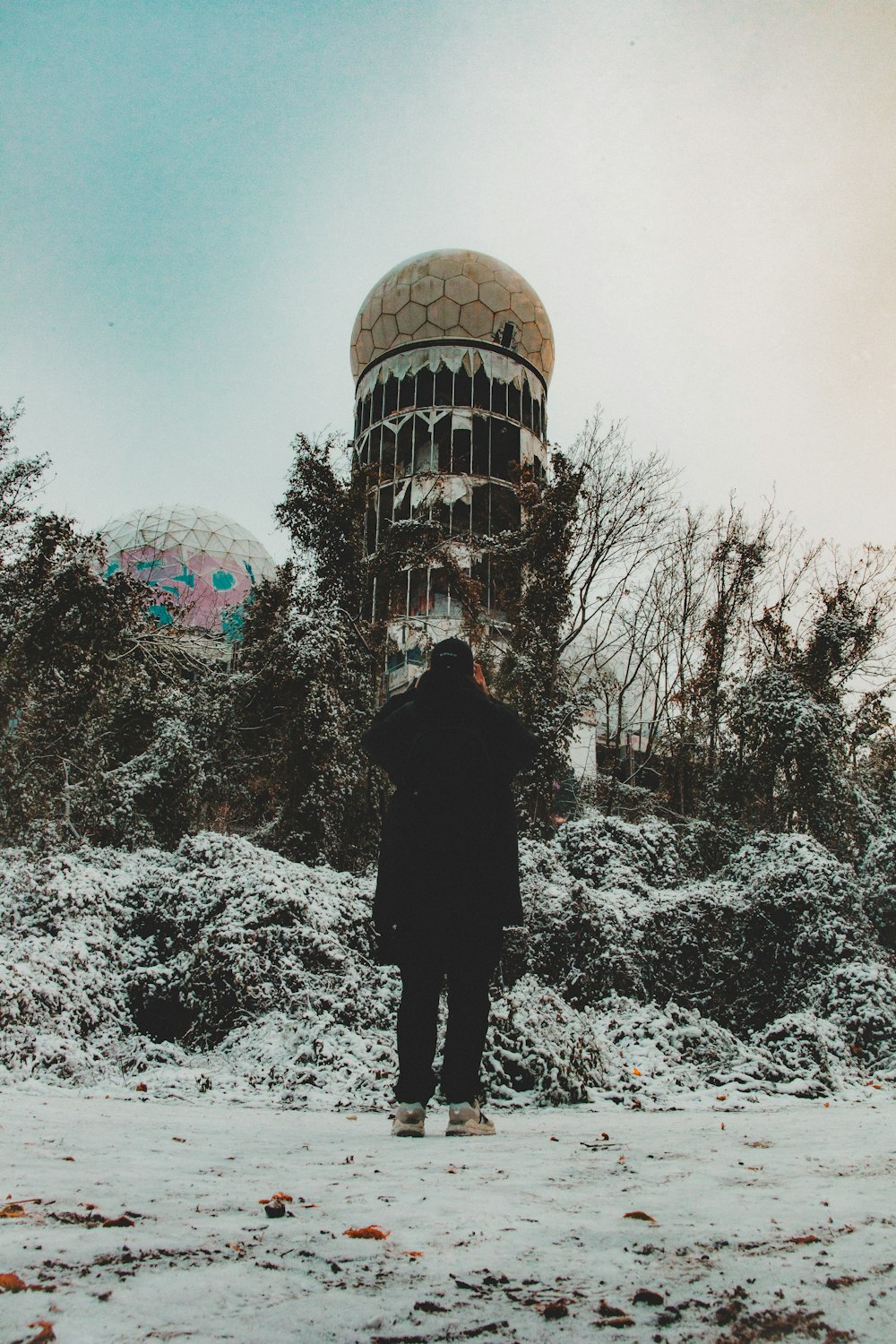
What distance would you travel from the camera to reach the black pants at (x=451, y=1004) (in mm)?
3734

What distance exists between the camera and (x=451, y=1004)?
12.6 ft

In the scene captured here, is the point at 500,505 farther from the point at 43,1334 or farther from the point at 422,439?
the point at 43,1334

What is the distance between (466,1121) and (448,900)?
0.86 metres

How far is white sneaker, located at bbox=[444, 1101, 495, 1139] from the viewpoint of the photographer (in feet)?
11.9

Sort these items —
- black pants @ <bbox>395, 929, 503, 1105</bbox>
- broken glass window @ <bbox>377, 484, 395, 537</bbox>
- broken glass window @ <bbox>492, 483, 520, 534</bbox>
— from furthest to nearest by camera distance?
broken glass window @ <bbox>492, 483, 520, 534</bbox> < broken glass window @ <bbox>377, 484, 395, 537</bbox> < black pants @ <bbox>395, 929, 503, 1105</bbox>

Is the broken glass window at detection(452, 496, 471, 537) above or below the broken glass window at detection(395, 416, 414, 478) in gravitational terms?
below

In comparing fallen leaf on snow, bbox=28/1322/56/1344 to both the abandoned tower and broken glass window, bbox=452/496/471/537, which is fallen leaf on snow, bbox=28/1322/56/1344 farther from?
the abandoned tower

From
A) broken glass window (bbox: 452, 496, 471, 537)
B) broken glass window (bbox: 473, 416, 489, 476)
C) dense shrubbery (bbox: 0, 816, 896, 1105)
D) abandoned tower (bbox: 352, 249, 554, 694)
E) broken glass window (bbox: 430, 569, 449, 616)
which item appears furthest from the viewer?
broken glass window (bbox: 473, 416, 489, 476)

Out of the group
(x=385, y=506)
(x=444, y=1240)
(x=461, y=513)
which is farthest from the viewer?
(x=461, y=513)

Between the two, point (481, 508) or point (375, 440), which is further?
point (375, 440)

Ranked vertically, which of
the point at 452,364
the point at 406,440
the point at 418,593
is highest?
the point at 452,364

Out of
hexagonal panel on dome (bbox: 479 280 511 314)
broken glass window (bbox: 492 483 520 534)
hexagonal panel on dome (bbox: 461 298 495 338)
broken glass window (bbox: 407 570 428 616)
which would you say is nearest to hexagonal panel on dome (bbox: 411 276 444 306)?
hexagonal panel on dome (bbox: 461 298 495 338)

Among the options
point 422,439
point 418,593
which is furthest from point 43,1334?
point 422,439

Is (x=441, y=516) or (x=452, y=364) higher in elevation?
(x=452, y=364)
